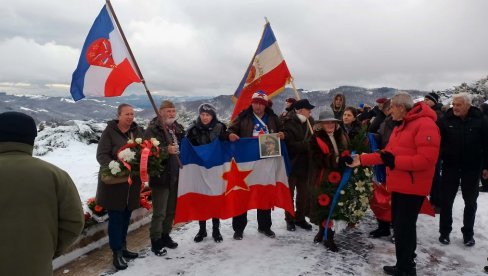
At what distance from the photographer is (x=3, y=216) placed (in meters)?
2.41

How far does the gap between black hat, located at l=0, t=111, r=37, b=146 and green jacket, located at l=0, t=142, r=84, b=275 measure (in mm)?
43

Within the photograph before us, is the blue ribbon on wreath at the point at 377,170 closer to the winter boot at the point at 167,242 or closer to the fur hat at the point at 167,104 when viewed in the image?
the fur hat at the point at 167,104

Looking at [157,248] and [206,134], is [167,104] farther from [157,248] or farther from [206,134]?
[157,248]

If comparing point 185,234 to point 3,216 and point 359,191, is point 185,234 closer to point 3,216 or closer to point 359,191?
point 359,191

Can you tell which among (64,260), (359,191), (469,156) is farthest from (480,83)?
(64,260)

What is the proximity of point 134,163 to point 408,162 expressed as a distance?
11.3 ft

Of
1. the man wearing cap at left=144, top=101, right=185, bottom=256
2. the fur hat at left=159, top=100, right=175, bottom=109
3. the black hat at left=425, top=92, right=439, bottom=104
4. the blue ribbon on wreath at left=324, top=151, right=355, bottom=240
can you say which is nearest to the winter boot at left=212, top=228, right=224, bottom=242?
the man wearing cap at left=144, top=101, right=185, bottom=256

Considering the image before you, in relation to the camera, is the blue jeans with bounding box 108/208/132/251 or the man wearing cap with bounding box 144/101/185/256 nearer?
the blue jeans with bounding box 108/208/132/251

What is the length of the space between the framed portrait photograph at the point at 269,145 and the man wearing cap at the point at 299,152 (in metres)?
0.27

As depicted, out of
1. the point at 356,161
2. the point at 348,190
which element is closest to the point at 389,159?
the point at 356,161

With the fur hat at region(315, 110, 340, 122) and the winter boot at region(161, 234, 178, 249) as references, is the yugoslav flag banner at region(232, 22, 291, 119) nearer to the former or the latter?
the fur hat at region(315, 110, 340, 122)

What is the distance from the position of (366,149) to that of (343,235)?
172cm

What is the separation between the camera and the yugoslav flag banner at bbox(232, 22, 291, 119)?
6.96 meters

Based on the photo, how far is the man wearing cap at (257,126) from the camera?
6.15m
